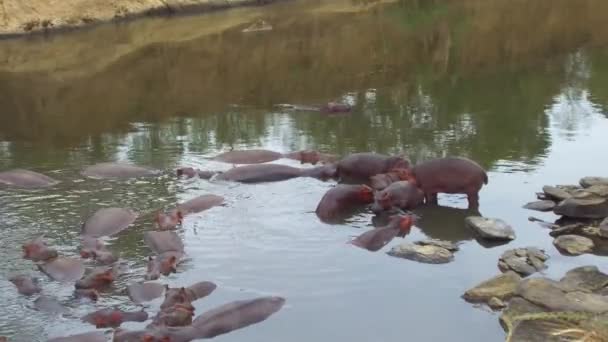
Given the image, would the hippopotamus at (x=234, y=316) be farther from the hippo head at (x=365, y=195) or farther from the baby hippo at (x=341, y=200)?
the hippo head at (x=365, y=195)

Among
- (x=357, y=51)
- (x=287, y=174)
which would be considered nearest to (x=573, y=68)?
(x=357, y=51)

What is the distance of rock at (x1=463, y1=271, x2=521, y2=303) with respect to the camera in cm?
588

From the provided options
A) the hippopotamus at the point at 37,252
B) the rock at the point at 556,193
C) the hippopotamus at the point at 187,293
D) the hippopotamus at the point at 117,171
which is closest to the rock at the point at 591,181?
the rock at the point at 556,193

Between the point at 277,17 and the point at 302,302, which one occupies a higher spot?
the point at 277,17

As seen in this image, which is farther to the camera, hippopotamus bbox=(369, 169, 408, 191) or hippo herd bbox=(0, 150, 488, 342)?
hippopotamus bbox=(369, 169, 408, 191)

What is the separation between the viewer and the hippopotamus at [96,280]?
611 centimetres

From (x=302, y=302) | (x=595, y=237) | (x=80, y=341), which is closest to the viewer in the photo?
(x=80, y=341)

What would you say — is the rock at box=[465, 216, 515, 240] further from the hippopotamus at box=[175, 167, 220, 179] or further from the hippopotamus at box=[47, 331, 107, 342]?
the hippopotamus at box=[47, 331, 107, 342]

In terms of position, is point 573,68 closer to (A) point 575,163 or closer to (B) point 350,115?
(B) point 350,115

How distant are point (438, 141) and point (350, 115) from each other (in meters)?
1.87

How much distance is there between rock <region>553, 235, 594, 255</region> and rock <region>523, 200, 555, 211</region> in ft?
2.23

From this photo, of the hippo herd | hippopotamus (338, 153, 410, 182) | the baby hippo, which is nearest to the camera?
the hippo herd

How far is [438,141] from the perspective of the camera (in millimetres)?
9844

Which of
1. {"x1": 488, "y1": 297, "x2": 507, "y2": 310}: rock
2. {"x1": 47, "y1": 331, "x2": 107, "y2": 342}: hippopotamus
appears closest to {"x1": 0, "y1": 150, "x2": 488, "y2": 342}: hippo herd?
{"x1": 47, "y1": 331, "x2": 107, "y2": 342}: hippopotamus
